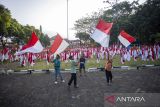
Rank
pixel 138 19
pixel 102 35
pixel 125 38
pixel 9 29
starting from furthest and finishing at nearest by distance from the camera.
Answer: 1. pixel 9 29
2. pixel 138 19
3. pixel 125 38
4. pixel 102 35

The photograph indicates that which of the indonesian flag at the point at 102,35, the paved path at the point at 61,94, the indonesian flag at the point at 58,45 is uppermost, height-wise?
the indonesian flag at the point at 102,35

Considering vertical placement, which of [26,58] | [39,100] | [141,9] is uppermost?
[141,9]

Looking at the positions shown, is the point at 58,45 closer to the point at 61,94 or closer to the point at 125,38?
the point at 61,94

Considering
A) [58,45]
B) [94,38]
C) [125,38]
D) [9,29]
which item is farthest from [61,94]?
[9,29]

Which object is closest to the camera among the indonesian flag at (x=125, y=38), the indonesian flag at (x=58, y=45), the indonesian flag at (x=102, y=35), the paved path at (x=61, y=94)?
the paved path at (x=61, y=94)

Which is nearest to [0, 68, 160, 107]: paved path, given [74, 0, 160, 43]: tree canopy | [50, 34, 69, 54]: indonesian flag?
[50, 34, 69, 54]: indonesian flag

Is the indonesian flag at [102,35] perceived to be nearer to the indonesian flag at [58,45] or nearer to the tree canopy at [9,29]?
the indonesian flag at [58,45]

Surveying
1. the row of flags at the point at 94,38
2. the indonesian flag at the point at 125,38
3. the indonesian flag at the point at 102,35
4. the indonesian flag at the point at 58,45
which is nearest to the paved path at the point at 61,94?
the indonesian flag at the point at 58,45

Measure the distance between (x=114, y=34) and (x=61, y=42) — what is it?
1448 inches

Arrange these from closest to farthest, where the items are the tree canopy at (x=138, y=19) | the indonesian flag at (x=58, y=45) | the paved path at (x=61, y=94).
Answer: the paved path at (x=61, y=94) → the indonesian flag at (x=58, y=45) → the tree canopy at (x=138, y=19)

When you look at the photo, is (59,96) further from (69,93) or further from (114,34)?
(114,34)

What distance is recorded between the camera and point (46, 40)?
96.3m

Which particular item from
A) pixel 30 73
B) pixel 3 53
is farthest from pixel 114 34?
pixel 30 73

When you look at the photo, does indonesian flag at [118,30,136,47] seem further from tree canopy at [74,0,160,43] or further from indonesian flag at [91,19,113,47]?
tree canopy at [74,0,160,43]
